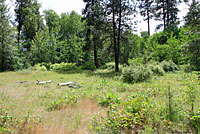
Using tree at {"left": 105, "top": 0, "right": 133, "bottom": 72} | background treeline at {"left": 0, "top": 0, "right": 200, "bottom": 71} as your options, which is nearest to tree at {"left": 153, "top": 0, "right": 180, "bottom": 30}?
background treeline at {"left": 0, "top": 0, "right": 200, "bottom": 71}

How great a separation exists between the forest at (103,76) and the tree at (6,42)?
0.11 m

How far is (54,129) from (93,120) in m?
1.04

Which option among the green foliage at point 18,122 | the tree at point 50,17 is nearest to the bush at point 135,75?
the green foliage at point 18,122

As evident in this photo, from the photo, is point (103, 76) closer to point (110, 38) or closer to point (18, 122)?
point (110, 38)

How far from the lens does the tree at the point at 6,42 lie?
17203mm

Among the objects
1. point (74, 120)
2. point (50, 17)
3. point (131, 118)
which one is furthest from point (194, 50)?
point (50, 17)

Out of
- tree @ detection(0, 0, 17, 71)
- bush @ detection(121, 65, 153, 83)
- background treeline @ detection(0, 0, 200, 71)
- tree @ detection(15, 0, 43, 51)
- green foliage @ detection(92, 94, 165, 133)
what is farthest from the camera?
tree @ detection(15, 0, 43, 51)

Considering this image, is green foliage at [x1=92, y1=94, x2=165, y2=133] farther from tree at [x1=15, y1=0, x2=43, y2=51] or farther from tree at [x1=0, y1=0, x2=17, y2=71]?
tree at [x1=15, y1=0, x2=43, y2=51]

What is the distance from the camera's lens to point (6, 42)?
17422 millimetres

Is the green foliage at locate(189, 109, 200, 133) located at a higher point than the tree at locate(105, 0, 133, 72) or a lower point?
lower

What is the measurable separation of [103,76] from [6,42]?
1434 centimetres

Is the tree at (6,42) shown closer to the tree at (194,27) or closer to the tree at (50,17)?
the tree at (50,17)

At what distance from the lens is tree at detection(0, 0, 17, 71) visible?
17203 mm

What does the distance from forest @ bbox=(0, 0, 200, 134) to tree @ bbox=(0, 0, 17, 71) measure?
107 mm
